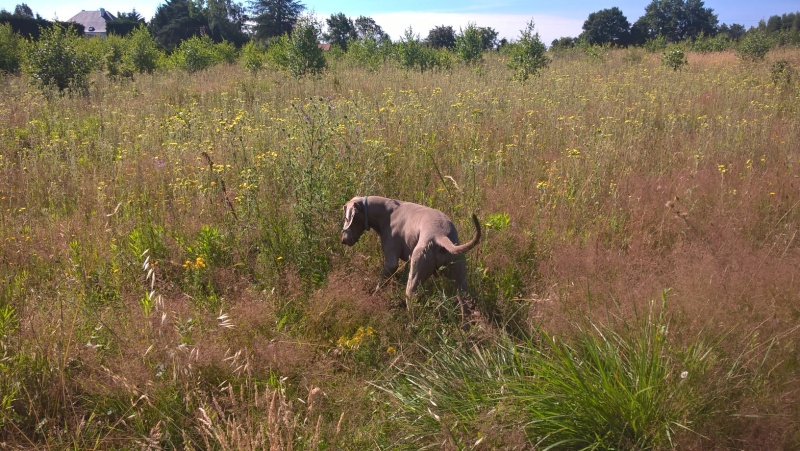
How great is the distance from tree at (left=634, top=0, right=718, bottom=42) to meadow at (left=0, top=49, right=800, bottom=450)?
57961mm

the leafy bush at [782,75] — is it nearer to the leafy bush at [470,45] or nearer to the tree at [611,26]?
the leafy bush at [470,45]

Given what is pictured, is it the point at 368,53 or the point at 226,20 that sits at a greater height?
the point at 226,20

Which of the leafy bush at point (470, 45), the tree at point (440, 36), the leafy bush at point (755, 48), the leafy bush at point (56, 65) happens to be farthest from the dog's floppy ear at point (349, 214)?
the tree at point (440, 36)

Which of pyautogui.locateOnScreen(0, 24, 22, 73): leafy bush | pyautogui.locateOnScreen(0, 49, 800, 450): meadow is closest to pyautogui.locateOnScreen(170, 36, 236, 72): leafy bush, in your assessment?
pyautogui.locateOnScreen(0, 24, 22, 73): leafy bush

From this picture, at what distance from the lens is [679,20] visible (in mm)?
57125

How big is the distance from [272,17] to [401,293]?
60.4 metres

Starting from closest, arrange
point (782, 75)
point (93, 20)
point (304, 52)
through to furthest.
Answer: point (782, 75) → point (304, 52) → point (93, 20)

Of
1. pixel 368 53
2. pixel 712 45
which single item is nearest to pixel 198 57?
pixel 368 53

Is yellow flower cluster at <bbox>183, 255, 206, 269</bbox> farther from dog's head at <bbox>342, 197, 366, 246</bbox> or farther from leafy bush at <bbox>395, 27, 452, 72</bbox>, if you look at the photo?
leafy bush at <bbox>395, 27, 452, 72</bbox>

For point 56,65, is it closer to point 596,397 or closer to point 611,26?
point 596,397

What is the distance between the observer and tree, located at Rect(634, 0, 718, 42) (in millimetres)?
56656

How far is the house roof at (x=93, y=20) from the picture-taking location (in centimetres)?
6406

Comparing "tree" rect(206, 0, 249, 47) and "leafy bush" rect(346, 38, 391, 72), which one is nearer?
"leafy bush" rect(346, 38, 391, 72)

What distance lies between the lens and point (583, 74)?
12844 mm
